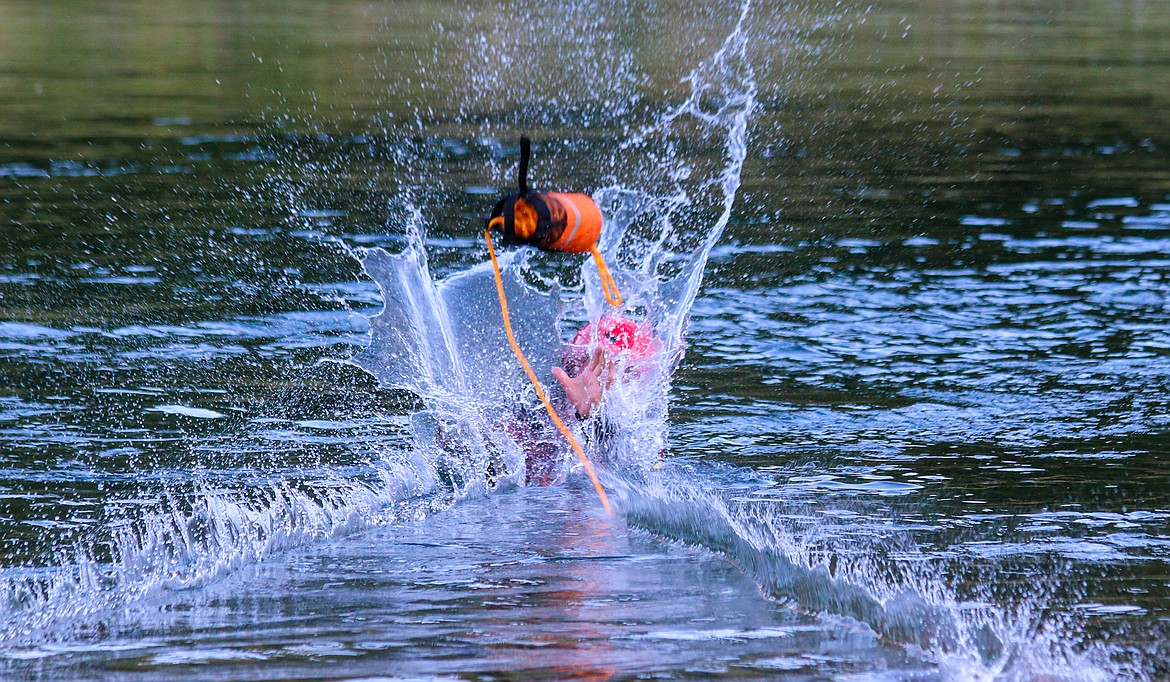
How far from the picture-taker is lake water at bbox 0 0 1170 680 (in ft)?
20.4

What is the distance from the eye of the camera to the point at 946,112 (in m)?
23.1

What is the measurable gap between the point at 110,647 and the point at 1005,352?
7.46 m

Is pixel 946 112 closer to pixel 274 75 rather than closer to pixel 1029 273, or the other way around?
pixel 1029 273

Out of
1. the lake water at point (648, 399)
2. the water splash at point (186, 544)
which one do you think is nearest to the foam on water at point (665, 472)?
the lake water at point (648, 399)

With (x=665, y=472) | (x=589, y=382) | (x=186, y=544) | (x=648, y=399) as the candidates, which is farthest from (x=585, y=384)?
(x=186, y=544)

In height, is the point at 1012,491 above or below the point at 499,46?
below

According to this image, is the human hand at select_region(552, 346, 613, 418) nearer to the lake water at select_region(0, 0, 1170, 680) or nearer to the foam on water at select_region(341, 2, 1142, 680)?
the foam on water at select_region(341, 2, 1142, 680)

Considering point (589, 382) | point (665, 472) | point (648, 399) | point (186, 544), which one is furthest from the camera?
point (648, 399)

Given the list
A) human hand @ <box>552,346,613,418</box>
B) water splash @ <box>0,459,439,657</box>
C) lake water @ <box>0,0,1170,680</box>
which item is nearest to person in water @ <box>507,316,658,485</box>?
human hand @ <box>552,346,613,418</box>

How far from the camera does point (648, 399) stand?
9148 millimetres

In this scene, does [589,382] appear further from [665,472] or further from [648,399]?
[665,472]

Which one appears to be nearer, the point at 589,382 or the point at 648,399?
the point at 589,382

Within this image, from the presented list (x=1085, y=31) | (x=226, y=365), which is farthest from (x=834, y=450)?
(x=1085, y=31)

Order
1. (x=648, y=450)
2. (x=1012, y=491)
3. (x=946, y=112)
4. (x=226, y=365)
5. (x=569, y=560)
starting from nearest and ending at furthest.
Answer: (x=569, y=560) < (x=1012, y=491) < (x=648, y=450) < (x=226, y=365) < (x=946, y=112)
